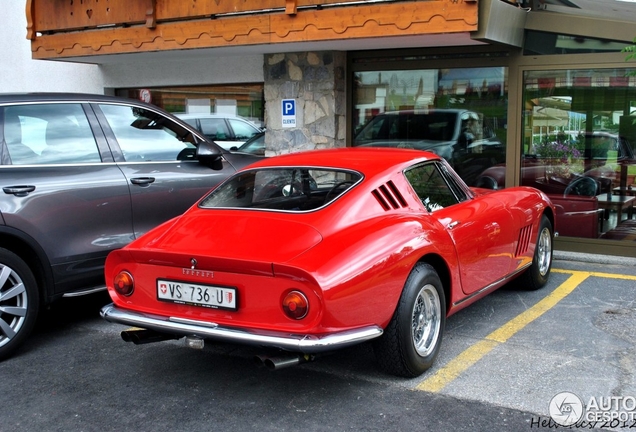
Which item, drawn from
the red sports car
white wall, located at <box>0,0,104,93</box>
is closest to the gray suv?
the red sports car

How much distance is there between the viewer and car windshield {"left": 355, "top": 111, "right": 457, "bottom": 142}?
9086mm

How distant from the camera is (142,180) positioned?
579 centimetres

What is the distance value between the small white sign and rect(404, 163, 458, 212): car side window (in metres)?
4.48

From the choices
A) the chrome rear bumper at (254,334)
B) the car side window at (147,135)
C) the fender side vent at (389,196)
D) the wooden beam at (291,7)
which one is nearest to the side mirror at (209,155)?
the car side window at (147,135)

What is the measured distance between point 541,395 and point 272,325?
5.36 ft

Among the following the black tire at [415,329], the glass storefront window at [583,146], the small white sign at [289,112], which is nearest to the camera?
the black tire at [415,329]

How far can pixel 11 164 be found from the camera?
5.09m

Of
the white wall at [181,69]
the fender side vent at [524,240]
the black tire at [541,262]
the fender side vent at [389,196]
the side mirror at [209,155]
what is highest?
the white wall at [181,69]

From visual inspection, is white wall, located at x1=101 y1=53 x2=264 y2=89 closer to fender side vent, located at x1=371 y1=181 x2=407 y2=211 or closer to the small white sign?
the small white sign

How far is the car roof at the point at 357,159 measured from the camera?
479 centimetres

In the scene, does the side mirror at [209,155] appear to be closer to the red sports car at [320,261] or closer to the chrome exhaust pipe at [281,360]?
the red sports car at [320,261]

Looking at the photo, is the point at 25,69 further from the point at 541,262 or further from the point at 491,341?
the point at 491,341

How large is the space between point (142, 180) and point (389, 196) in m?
2.24

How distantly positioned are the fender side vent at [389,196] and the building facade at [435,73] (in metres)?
3.12
